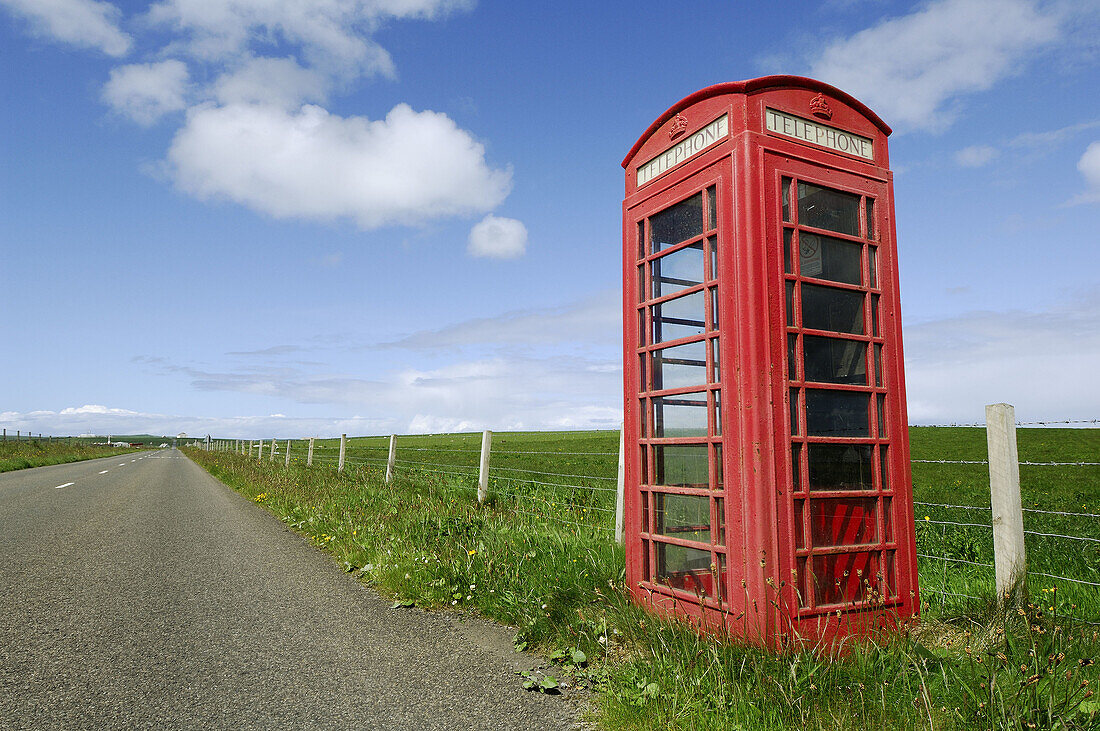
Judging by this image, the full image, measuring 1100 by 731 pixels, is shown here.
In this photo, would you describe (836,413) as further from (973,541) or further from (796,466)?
(973,541)

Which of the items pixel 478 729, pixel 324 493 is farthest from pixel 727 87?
pixel 324 493

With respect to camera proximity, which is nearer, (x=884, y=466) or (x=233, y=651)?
(x=884, y=466)

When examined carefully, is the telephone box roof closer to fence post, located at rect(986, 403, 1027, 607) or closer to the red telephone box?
the red telephone box

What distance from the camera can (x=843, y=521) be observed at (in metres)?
3.97

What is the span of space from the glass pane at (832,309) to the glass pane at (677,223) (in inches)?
31.4

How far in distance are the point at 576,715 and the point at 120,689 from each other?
8.51ft

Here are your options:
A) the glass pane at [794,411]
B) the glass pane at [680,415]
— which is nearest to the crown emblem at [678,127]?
the glass pane at [680,415]

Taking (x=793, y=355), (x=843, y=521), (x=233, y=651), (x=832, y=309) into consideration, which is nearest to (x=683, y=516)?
(x=843, y=521)

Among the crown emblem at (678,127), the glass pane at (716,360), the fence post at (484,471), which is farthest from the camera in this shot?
the fence post at (484,471)

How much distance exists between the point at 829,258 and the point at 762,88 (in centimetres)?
113

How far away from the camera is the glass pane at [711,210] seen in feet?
13.5

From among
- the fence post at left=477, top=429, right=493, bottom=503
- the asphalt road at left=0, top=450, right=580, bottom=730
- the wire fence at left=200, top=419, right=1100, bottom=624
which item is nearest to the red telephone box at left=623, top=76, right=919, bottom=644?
the wire fence at left=200, top=419, right=1100, bottom=624

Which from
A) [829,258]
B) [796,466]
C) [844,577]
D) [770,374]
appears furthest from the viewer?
[829,258]

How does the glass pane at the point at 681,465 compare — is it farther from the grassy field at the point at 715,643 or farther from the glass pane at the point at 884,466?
the glass pane at the point at 884,466
